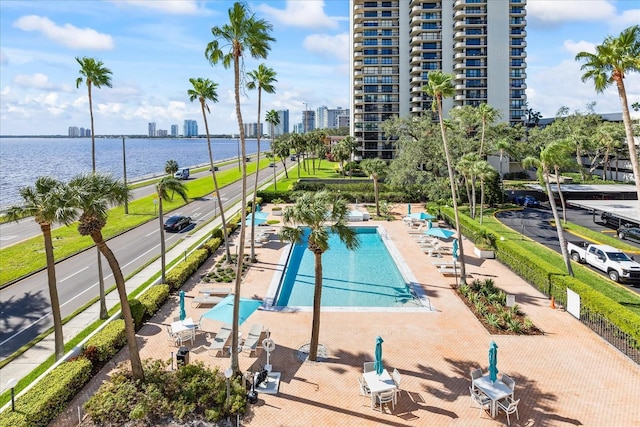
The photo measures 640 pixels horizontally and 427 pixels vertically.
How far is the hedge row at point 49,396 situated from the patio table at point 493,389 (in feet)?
44.9

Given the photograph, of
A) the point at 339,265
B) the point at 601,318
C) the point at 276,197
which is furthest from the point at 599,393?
the point at 276,197

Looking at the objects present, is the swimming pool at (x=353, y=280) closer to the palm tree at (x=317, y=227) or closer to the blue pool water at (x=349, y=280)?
the blue pool water at (x=349, y=280)

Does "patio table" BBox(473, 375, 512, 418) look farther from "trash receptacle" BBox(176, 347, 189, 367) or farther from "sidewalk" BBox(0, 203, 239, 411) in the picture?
"sidewalk" BBox(0, 203, 239, 411)

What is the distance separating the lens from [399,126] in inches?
2403

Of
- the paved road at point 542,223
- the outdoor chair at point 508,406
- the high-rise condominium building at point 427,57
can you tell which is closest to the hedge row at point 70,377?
the outdoor chair at point 508,406

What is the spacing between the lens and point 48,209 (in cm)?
1395

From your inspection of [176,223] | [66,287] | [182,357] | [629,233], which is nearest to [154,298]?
[182,357]

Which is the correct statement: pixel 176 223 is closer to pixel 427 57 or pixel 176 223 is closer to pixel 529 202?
pixel 529 202

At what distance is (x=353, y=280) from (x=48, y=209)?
19054 mm

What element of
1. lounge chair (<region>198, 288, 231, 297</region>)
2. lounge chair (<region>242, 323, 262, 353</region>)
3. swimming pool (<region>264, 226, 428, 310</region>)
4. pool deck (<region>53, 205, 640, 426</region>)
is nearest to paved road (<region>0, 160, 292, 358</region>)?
pool deck (<region>53, 205, 640, 426</region>)

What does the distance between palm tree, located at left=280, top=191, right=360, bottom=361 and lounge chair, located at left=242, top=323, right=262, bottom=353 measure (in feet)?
8.17

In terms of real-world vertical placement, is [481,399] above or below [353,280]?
below

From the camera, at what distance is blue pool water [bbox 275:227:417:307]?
2445 cm

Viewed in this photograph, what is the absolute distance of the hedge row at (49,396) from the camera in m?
12.1
